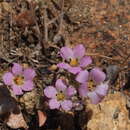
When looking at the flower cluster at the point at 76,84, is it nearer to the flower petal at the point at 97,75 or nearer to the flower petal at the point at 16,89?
the flower petal at the point at 97,75

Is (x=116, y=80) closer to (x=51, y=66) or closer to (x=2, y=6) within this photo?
(x=51, y=66)

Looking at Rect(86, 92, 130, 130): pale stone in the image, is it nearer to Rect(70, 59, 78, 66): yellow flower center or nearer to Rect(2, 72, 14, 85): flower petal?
Rect(70, 59, 78, 66): yellow flower center

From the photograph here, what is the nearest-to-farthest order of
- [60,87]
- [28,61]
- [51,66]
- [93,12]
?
1. [60,87]
2. [51,66]
3. [28,61]
4. [93,12]

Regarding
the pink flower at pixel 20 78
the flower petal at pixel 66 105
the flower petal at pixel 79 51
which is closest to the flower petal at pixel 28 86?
the pink flower at pixel 20 78

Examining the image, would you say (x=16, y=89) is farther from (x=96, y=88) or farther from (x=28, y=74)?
(x=96, y=88)

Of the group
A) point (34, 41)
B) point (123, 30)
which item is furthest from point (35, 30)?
point (123, 30)

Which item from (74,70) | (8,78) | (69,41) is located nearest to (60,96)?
(74,70)
